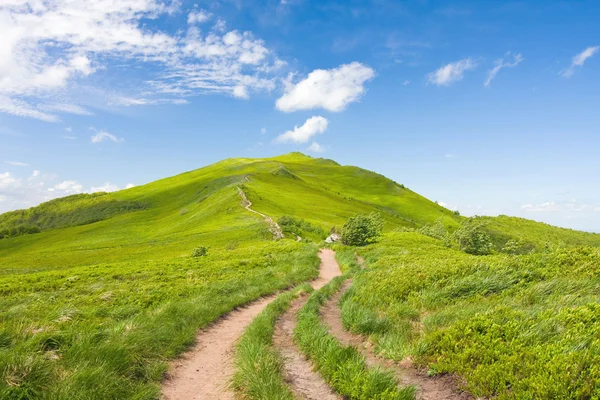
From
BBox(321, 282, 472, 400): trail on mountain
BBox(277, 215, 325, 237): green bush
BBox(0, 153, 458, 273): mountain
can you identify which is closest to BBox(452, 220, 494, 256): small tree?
BBox(0, 153, 458, 273): mountain

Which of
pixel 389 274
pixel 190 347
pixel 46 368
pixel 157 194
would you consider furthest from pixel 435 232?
pixel 157 194

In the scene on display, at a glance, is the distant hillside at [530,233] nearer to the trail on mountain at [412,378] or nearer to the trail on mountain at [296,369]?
the trail on mountain at [296,369]

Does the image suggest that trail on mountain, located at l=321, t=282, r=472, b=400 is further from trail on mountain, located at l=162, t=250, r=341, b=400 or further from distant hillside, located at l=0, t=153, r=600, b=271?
distant hillside, located at l=0, t=153, r=600, b=271

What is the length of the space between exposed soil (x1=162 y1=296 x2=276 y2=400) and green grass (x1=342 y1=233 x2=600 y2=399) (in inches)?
147

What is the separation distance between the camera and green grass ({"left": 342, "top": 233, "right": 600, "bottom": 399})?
626 centimetres

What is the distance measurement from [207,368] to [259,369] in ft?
8.07

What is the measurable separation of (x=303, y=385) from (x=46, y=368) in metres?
4.96

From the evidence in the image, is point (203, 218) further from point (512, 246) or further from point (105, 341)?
point (105, 341)

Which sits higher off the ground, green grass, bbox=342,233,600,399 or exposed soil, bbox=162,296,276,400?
green grass, bbox=342,233,600,399

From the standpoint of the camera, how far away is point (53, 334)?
8.67 meters

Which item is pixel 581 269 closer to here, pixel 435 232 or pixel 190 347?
pixel 190 347

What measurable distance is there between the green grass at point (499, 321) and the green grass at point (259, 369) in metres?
2.58

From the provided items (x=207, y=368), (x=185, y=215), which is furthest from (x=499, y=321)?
(x=185, y=215)

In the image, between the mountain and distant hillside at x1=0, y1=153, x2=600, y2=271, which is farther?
distant hillside at x1=0, y1=153, x2=600, y2=271
